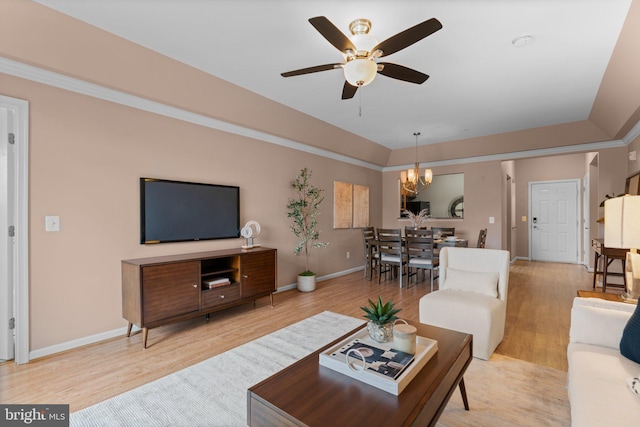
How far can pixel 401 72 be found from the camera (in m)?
2.36

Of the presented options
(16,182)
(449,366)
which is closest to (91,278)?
(16,182)

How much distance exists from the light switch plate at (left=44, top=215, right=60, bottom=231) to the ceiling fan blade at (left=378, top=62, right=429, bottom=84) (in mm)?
3045

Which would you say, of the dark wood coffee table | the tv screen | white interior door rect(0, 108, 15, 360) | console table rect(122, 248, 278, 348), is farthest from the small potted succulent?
white interior door rect(0, 108, 15, 360)

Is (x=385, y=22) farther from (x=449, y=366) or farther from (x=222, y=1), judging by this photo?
(x=449, y=366)

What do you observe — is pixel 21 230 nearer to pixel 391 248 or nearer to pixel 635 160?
pixel 391 248

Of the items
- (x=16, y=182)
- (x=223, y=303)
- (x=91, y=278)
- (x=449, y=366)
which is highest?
(x=16, y=182)

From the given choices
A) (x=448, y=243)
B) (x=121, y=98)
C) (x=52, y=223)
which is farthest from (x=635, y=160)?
(x=52, y=223)

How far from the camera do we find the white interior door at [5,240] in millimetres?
2432

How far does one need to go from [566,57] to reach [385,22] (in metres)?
1.95

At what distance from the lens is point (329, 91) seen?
12.0ft

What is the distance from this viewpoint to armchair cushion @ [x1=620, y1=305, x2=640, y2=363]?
1.52 m

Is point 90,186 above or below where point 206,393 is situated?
above

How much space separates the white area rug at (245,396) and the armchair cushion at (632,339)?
0.54 meters

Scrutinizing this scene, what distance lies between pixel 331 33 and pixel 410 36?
20.4 inches
